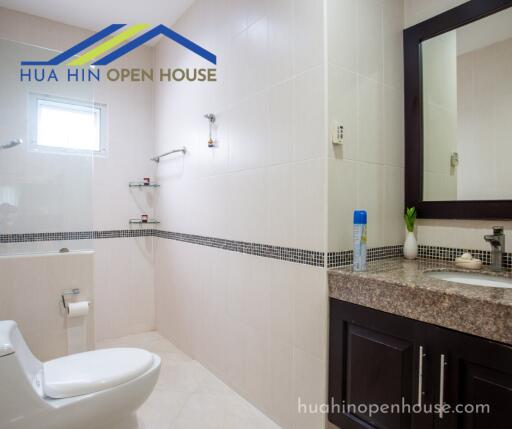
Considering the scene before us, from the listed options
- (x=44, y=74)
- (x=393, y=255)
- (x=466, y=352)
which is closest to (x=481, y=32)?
(x=393, y=255)

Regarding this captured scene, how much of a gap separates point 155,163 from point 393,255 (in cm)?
226

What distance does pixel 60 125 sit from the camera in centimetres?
222

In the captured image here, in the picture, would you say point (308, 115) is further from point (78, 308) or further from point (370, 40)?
point (78, 308)

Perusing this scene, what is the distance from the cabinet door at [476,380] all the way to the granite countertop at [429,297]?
4 cm

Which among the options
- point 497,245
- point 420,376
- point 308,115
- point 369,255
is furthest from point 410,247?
point 308,115

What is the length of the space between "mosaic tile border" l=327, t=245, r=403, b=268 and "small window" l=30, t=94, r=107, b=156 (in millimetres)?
1778

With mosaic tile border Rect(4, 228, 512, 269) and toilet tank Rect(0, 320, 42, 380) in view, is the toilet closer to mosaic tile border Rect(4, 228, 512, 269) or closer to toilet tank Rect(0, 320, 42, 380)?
toilet tank Rect(0, 320, 42, 380)

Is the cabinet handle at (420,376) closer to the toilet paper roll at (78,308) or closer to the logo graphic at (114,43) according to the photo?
the toilet paper roll at (78,308)

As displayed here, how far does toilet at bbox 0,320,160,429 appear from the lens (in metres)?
1.28

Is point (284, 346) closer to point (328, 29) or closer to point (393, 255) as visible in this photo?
point (393, 255)

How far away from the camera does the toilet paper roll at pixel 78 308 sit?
2.06 meters

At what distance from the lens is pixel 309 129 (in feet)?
5.04

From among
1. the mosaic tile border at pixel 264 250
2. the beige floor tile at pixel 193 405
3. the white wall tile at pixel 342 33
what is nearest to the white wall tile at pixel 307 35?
the white wall tile at pixel 342 33

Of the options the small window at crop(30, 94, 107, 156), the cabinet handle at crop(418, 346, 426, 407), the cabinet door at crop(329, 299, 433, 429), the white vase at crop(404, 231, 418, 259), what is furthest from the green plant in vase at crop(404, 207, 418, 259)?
the small window at crop(30, 94, 107, 156)
